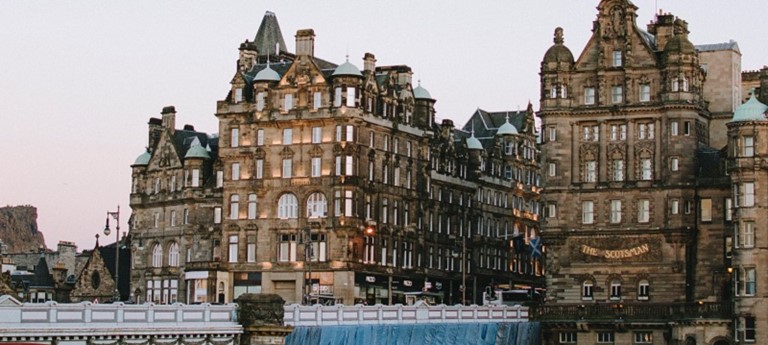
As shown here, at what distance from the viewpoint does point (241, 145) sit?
135250 mm

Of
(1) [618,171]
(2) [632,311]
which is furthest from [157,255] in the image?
(2) [632,311]

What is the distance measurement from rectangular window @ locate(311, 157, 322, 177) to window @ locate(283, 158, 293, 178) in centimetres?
→ 209

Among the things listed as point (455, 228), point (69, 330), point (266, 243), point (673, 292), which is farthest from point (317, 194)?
point (69, 330)

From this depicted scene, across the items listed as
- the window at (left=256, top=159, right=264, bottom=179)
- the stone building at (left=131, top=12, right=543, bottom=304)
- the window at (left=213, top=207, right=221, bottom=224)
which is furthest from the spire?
the window at (left=256, top=159, right=264, bottom=179)

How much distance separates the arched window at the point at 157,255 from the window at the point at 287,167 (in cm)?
2064

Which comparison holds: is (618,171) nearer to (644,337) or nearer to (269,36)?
(644,337)

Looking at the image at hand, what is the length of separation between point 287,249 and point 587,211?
2704 cm

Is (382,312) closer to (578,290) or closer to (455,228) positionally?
(578,290)

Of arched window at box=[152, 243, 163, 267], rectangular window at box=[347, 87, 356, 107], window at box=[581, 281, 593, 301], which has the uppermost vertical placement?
rectangular window at box=[347, 87, 356, 107]

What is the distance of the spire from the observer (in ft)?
517

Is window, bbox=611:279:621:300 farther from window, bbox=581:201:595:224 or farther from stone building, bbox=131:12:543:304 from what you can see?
stone building, bbox=131:12:543:304

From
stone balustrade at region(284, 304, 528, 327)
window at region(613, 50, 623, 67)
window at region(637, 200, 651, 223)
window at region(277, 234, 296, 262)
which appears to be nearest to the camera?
stone balustrade at region(284, 304, 528, 327)

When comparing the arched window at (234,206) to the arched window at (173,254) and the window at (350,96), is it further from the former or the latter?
the window at (350,96)

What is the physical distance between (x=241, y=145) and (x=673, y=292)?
40460 mm
